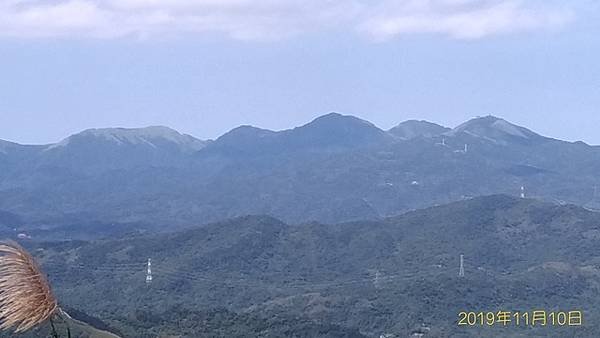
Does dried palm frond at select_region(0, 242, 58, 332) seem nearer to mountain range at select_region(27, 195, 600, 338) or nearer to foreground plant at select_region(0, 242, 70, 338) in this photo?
foreground plant at select_region(0, 242, 70, 338)

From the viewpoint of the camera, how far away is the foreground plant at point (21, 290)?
194 inches

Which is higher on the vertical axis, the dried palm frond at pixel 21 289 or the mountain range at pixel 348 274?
the dried palm frond at pixel 21 289

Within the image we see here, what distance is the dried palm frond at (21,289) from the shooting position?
4930 mm

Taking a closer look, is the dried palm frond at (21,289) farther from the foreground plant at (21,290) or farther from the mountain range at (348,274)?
the mountain range at (348,274)

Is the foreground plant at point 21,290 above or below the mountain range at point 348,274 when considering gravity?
above

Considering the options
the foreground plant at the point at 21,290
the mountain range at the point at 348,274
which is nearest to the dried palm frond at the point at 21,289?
the foreground plant at the point at 21,290

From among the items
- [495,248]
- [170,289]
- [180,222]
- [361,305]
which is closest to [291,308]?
[361,305]

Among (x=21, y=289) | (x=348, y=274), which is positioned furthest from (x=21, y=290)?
(x=348, y=274)

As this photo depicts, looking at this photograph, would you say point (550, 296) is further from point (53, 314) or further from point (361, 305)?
point (53, 314)

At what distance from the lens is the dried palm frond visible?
493 centimetres

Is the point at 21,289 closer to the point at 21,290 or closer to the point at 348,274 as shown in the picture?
the point at 21,290

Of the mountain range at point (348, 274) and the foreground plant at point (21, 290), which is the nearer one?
the foreground plant at point (21, 290)

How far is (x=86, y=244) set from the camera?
357 ft

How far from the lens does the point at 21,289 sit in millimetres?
4941
